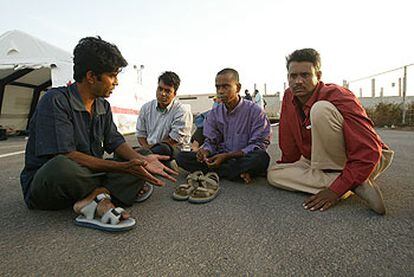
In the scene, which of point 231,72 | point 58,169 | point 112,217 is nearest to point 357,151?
point 231,72

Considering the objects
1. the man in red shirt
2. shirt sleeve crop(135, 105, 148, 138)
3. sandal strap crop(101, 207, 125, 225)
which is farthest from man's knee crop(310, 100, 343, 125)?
shirt sleeve crop(135, 105, 148, 138)

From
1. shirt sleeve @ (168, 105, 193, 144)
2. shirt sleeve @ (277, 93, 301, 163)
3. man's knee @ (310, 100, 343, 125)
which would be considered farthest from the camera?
shirt sleeve @ (168, 105, 193, 144)

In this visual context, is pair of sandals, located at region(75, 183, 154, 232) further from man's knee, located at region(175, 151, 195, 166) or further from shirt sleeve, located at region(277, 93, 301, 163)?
shirt sleeve, located at region(277, 93, 301, 163)

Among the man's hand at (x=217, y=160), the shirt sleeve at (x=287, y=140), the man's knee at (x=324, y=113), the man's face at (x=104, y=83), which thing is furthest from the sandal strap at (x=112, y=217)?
the shirt sleeve at (x=287, y=140)

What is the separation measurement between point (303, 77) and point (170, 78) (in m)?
1.35

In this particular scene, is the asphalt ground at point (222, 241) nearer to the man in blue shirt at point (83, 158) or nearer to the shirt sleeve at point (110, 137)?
Answer: the man in blue shirt at point (83, 158)

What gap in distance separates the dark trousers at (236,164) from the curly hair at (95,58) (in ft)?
3.83

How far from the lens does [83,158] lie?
4.95ft

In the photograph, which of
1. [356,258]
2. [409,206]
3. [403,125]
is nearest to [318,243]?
[356,258]

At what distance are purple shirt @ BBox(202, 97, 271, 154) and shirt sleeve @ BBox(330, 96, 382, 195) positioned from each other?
0.83 meters

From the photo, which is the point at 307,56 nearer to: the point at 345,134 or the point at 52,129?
the point at 345,134

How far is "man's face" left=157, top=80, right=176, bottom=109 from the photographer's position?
2.87 metres

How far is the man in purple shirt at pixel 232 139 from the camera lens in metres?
2.38

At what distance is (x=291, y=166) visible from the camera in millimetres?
2109
